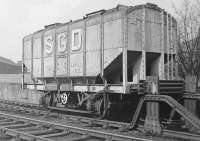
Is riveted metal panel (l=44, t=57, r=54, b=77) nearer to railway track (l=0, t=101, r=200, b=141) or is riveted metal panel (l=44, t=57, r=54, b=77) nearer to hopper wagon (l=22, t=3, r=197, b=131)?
hopper wagon (l=22, t=3, r=197, b=131)

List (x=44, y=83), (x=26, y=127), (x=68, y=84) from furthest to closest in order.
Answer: (x=44, y=83) → (x=68, y=84) → (x=26, y=127)

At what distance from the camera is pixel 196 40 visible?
13.7 metres

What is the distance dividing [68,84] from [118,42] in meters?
3.62

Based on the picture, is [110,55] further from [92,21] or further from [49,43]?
[49,43]

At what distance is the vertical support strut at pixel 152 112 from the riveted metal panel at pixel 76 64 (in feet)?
13.5

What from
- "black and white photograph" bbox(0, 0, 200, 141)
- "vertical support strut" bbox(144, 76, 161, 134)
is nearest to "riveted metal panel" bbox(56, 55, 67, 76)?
"black and white photograph" bbox(0, 0, 200, 141)

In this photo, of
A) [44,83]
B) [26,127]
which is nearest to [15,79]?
[44,83]

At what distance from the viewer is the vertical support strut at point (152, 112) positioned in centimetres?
817

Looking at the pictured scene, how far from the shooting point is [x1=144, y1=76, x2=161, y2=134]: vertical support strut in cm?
817

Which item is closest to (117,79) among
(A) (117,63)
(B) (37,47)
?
(A) (117,63)

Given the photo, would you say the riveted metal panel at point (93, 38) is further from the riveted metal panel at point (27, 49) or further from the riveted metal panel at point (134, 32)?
the riveted metal panel at point (27, 49)

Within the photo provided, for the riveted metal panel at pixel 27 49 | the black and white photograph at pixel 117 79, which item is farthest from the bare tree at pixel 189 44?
the riveted metal panel at pixel 27 49

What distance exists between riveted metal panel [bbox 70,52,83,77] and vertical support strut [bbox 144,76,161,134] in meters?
4.10

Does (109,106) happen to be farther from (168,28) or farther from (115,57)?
(168,28)
